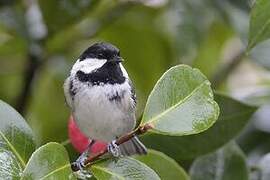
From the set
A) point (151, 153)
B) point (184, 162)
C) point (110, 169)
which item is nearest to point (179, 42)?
point (184, 162)

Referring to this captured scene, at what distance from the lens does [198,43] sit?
2328 mm

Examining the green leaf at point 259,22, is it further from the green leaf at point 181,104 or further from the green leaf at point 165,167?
the green leaf at point 165,167

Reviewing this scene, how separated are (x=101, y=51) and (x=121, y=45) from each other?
→ 1.14m

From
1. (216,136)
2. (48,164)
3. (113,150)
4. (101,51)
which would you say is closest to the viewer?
(48,164)

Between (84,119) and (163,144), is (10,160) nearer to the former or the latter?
(84,119)

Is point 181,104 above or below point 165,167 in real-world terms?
above

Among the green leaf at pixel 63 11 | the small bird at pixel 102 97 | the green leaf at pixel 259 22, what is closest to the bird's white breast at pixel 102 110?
the small bird at pixel 102 97

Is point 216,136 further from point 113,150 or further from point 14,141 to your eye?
point 14,141

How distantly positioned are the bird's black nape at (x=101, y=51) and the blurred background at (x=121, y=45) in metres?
0.50

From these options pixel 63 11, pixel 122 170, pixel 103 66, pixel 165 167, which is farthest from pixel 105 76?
pixel 63 11

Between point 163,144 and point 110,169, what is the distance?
51 centimetres

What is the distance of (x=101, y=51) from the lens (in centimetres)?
166

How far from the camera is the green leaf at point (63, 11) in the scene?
2.31 meters

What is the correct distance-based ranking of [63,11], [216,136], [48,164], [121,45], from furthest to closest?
1. [121,45]
2. [63,11]
3. [216,136]
4. [48,164]
